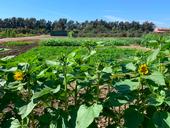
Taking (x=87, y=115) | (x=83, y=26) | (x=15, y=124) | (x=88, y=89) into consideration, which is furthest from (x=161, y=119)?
(x=83, y=26)

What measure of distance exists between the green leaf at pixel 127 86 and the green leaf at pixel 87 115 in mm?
152

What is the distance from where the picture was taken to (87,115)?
2.22 metres

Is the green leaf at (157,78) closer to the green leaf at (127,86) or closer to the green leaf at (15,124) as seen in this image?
the green leaf at (127,86)

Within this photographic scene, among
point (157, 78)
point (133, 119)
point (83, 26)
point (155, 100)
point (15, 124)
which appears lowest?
point (83, 26)

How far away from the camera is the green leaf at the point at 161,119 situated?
2208mm

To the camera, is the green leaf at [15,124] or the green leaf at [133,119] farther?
the green leaf at [15,124]

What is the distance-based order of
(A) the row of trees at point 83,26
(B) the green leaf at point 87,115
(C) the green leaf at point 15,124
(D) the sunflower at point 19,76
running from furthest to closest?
(A) the row of trees at point 83,26 → (C) the green leaf at point 15,124 → (D) the sunflower at point 19,76 → (B) the green leaf at point 87,115

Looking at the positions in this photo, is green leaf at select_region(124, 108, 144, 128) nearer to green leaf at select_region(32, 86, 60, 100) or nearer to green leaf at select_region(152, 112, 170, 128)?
green leaf at select_region(152, 112, 170, 128)

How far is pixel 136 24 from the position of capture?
72.4 m

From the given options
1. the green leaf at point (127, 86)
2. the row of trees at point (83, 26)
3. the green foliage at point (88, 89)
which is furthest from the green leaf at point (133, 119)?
the row of trees at point (83, 26)

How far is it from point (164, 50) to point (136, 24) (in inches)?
2772

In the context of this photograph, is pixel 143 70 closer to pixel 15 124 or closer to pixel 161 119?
pixel 161 119

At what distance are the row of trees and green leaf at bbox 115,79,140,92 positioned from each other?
51878mm

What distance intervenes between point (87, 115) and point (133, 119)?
0.25m
